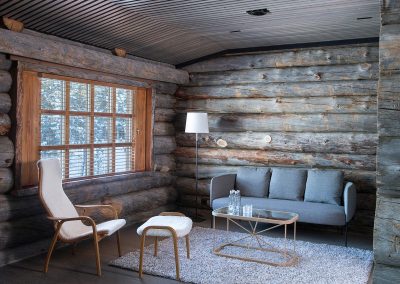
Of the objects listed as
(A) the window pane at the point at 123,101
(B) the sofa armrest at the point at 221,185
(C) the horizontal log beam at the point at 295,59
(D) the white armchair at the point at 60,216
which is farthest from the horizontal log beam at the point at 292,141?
(D) the white armchair at the point at 60,216

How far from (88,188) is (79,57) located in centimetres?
167

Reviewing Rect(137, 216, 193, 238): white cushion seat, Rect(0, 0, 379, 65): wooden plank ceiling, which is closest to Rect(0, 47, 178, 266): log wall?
Rect(0, 0, 379, 65): wooden plank ceiling

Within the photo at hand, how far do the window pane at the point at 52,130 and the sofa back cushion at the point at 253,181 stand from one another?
2.67 meters

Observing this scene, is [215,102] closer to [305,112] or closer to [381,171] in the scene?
[305,112]

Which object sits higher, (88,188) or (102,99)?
(102,99)

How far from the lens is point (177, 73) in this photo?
7.12m

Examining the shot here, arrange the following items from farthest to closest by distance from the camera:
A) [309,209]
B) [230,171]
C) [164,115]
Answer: [164,115], [230,171], [309,209]

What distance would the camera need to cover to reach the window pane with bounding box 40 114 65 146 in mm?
5219

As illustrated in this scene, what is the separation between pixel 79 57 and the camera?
527 cm

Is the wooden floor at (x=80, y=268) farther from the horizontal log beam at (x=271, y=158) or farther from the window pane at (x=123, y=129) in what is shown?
the window pane at (x=123, y=129)

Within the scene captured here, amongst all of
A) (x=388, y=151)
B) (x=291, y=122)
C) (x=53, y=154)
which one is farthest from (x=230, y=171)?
(x=388, y=151)

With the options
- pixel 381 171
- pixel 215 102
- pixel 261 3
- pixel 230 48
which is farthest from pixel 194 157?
pixel 381 171

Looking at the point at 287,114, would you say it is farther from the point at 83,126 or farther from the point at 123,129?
the point at 83,126

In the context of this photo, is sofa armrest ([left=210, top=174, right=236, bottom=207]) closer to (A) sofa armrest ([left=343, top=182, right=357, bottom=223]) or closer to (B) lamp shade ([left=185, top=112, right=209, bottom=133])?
(B) lamp shade ([left=185, top=112, right=209, bottom=133])
